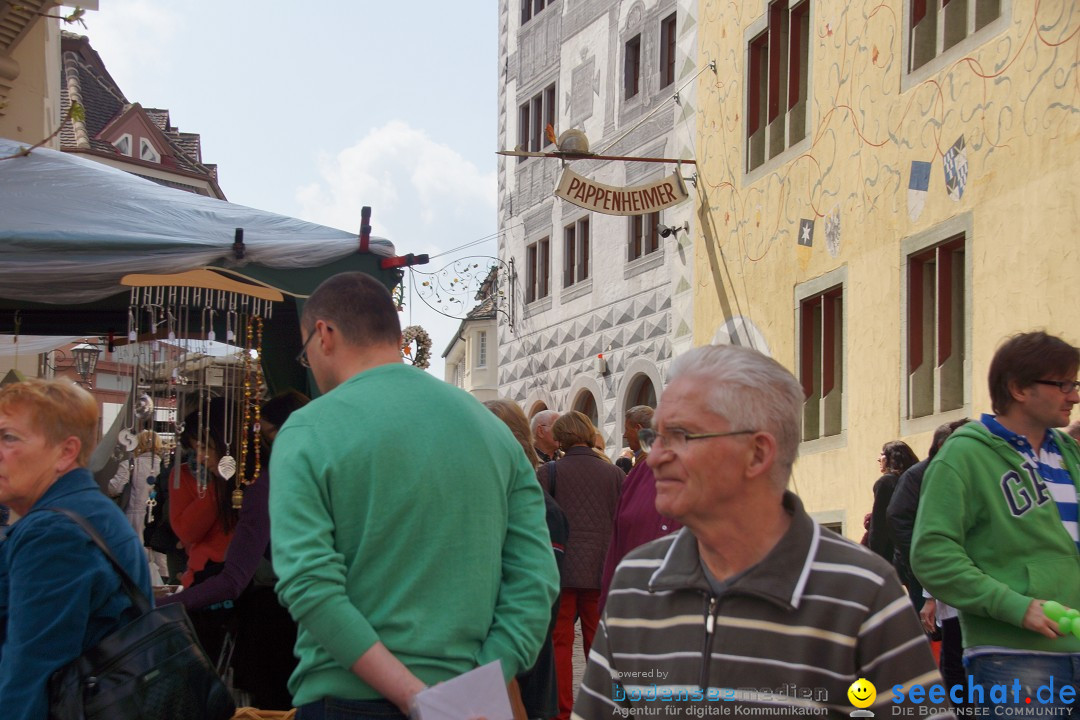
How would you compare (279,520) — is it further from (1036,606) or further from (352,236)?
(352,236)

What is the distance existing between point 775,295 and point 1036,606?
13330 millimetres

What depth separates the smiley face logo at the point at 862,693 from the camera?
8.44ft

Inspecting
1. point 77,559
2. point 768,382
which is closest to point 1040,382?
point 768,382

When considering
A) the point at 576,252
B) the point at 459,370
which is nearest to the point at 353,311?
the point at 576,252

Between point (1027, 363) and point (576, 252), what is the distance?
21.4 meters

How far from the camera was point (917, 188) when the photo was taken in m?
14.0

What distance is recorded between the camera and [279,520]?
3514mm

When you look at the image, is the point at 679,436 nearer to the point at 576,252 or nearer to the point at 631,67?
the point at 631,67

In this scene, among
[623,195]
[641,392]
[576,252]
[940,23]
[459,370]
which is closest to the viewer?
[940,23]

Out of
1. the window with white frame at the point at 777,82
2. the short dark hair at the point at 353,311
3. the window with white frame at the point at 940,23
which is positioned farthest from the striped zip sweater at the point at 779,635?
the window with white frame at the point at 777,82

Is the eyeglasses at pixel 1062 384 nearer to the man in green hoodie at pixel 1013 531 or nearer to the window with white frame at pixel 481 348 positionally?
the man in green hoodie at pixel 1013 531

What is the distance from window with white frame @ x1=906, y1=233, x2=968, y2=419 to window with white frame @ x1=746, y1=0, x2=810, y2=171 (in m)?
A: 3.28

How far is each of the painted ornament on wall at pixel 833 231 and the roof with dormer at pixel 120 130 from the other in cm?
3201

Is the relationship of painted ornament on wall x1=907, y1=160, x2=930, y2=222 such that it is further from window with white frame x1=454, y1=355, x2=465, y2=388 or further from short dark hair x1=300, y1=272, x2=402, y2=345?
window with white frame x1=454, y1=355, x2=465, y2=388
